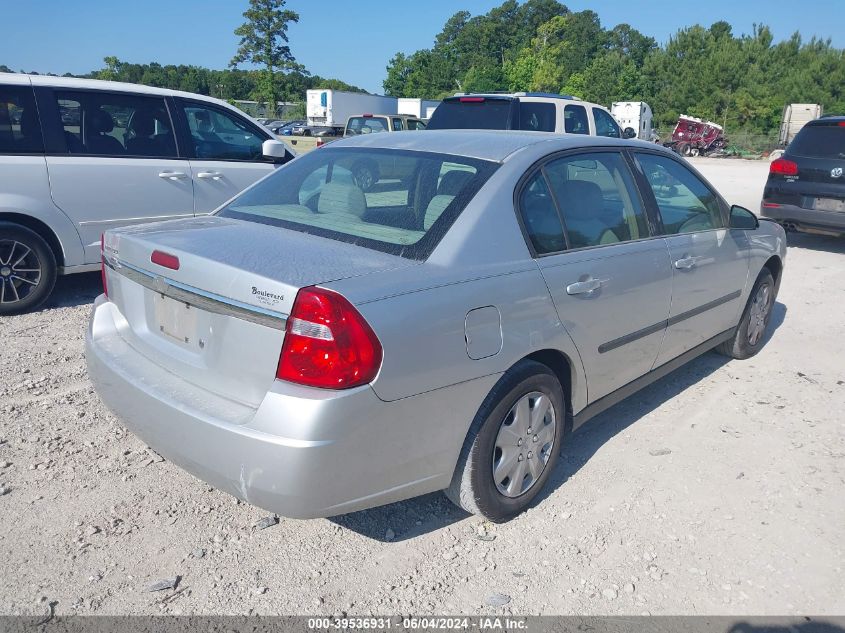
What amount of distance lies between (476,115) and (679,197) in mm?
6819

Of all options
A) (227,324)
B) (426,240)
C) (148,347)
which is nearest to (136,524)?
(148,347)

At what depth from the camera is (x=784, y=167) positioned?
373 inches

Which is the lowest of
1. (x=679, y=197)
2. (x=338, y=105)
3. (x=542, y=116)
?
(x=338, y=105)

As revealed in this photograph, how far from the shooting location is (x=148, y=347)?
9.66 feet

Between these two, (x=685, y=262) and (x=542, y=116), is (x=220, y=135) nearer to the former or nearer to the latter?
(x=685, y=262)

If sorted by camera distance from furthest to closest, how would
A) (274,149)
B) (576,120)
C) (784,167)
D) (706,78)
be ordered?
A: 1. (706,78)
2. (576,120)
3. (784,167)
4. (274,149)

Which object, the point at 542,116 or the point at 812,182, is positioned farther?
the point at 542,116

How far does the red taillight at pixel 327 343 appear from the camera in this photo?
2.35m

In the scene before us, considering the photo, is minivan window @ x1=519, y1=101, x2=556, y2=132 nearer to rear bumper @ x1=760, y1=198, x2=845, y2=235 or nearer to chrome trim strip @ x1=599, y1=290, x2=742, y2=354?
rear bumper @ x1=760, y1=198, x2=845, y2=235

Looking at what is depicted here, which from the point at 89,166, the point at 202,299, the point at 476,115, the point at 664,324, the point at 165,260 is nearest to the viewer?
the point at 202,299

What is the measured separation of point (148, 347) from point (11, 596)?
1.03 m

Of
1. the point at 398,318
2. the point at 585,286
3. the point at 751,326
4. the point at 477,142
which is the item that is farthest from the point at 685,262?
the point at 398,318

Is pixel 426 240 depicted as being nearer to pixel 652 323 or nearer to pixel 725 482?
pixel 652 323

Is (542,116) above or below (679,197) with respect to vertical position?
above
